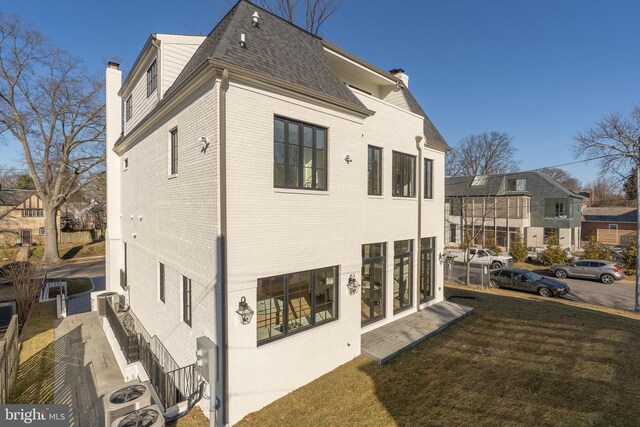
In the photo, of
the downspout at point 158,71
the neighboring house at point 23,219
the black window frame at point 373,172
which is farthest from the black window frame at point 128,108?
the neighboring house at point 23,219

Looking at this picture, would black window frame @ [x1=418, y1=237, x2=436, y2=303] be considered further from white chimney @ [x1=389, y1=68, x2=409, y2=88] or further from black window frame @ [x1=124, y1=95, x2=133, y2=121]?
black window frame @ [x1=124, y1=95, x2=133, y2=121]

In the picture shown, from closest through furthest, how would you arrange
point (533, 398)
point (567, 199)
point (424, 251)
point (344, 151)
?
point (533, 398) → point (344, 151) → point (424, 251) → point (567, 199)

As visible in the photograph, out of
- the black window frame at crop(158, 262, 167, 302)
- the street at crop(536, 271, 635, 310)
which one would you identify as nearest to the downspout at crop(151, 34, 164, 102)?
the black window frame at crop(158, 262, 167, 302)

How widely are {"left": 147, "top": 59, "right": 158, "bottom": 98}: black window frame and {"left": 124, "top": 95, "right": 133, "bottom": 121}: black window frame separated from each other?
306 cm

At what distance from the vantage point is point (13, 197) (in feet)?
129

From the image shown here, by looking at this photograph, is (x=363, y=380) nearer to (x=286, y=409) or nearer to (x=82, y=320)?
(x=286, y=409)

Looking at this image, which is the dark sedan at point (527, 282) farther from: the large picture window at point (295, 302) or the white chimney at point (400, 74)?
the large picture window at point (295, 302)

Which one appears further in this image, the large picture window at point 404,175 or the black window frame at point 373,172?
the large picture window at point 404,175

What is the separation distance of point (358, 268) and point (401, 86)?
8143 millimetres

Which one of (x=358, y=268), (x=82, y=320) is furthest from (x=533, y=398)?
(x=82, y=320)

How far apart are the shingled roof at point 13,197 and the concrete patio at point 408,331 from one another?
157ft

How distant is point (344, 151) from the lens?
805cm

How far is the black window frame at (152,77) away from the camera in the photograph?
9802 mm

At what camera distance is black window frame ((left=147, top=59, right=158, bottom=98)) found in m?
9.80
